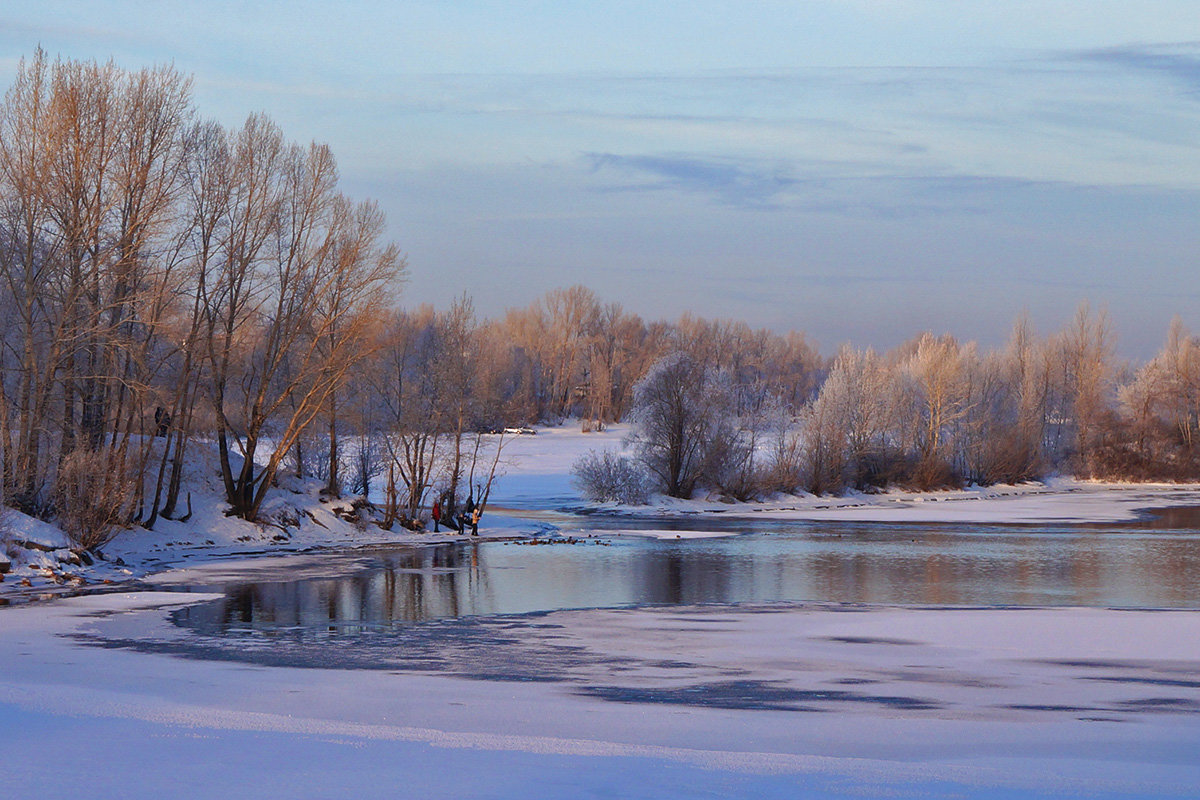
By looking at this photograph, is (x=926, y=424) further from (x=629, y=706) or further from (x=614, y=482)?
(x=629, y=706)

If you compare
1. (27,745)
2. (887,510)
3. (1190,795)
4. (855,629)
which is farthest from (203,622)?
(887,510)

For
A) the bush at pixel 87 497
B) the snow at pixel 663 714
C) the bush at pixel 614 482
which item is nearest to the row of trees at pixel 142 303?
the bush at pixel 87 497

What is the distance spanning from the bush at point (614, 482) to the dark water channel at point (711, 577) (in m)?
16.7

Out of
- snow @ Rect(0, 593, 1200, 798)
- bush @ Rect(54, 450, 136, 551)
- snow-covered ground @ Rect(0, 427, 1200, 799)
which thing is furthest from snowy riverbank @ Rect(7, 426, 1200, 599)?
snow @ Rect(0, 593, 1200, 798)

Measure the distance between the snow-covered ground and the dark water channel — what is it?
4.36ft

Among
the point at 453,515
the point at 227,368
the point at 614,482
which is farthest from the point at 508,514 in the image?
the point at 227,368

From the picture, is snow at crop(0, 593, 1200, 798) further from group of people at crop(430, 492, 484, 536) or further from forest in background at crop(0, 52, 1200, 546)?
group of people at crop(430, 492, 484, 536)

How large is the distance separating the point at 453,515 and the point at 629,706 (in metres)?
26.6

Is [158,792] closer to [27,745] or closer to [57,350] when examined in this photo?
[27,745]

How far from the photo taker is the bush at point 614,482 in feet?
168

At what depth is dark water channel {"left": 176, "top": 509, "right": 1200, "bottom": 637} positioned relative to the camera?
57.3ft

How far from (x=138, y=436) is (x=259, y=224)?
6556mm

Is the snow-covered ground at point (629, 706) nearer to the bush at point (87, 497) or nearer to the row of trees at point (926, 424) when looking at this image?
the bush at point (87, 497)

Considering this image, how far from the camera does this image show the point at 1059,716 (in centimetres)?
961
